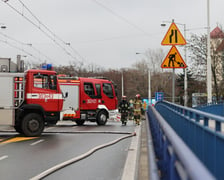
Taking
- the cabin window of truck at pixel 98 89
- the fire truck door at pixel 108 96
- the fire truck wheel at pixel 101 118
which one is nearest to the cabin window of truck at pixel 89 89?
the cabin window of truck at pixel 98 89

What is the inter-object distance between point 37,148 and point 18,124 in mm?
3600

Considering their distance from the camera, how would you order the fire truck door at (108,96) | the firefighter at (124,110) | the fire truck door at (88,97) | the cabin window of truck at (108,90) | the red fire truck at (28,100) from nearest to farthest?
the red fire truck at (28,100) < the firefighter at (124,110) < the fire truck door at (88,97) < the fire truck door at (108,96) < the cabin window of truck at (108,90)

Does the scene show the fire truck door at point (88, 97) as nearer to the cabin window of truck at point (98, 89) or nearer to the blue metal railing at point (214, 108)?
the cabin window of truck at point (98, 89)

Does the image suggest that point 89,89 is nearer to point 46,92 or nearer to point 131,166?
point 46,92

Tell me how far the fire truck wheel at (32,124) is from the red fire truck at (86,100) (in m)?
6.29

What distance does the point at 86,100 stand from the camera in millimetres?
23078

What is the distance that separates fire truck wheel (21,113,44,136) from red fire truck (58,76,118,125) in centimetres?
629

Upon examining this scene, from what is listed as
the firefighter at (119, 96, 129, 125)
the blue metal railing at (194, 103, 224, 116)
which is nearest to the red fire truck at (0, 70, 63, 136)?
the firefighter at (119, 96, 129, 125)

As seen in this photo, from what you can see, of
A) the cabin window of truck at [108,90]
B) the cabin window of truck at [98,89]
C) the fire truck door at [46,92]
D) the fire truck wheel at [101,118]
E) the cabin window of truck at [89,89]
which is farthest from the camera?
the cabin window of truck at [108,90]

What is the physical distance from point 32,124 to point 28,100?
92 cm

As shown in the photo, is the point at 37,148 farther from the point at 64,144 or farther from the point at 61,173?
the point at 61,173

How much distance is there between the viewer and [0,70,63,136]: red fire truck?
14.8m

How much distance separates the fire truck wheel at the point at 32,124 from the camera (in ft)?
48.9

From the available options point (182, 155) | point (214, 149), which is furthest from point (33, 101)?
point (182, 155)
